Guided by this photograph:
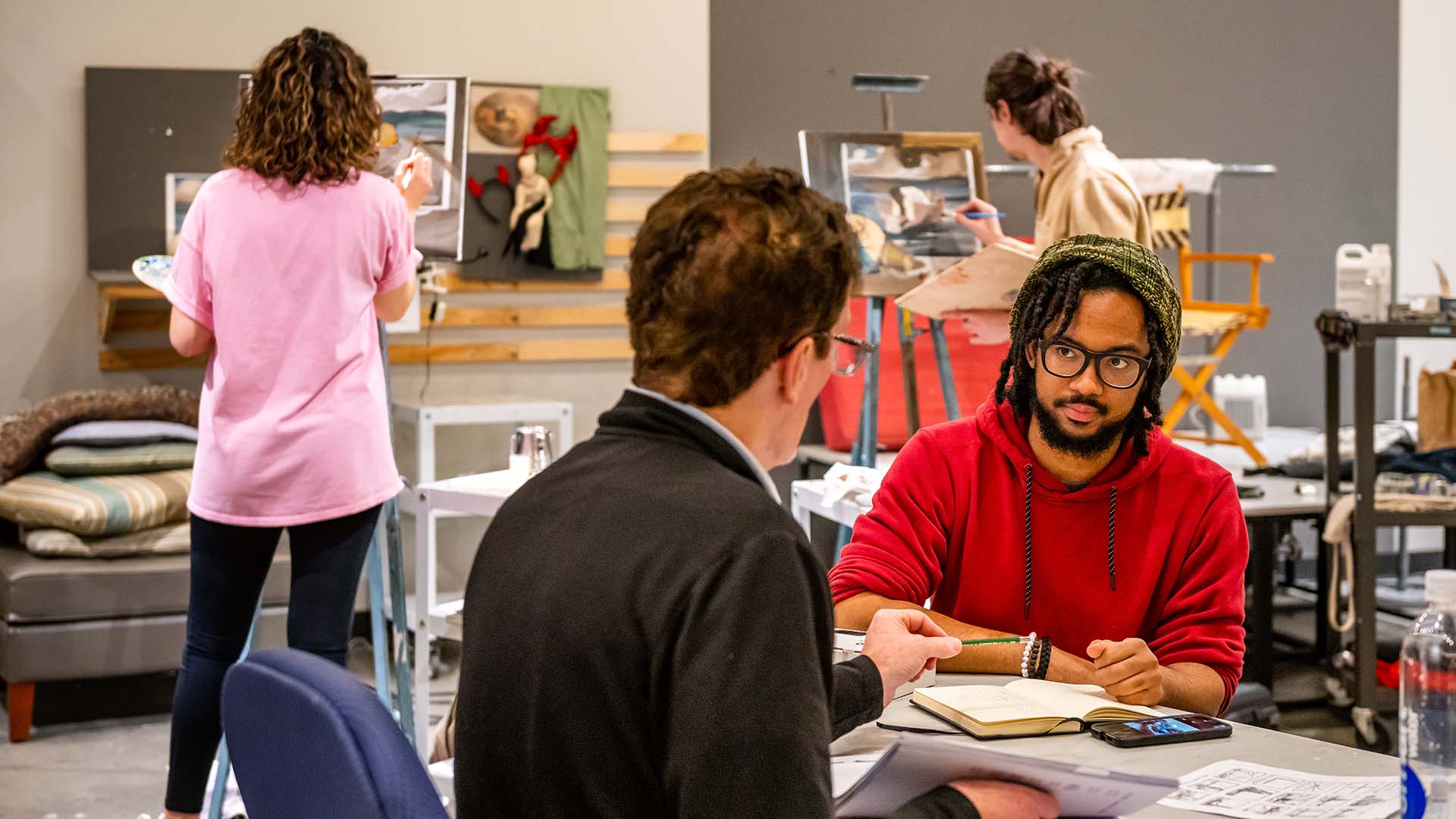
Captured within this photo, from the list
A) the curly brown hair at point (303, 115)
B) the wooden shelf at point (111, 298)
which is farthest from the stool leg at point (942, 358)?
the wooden shelf at point (111, 298)

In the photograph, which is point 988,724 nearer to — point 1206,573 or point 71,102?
point 1206,573

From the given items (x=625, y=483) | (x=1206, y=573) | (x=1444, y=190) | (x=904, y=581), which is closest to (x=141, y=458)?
(x=904, y=581)

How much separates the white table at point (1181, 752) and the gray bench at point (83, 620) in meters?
2.90

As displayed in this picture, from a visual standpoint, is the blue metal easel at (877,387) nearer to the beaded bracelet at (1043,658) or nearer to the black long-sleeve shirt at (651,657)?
the beaded bracelet at (1043,658)

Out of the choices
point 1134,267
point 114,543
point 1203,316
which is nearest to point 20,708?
point 114,543

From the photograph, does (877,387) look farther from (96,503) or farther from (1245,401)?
(1245,401)

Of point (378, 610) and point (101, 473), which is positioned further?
point (101, 473)

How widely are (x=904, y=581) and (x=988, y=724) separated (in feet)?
1.51

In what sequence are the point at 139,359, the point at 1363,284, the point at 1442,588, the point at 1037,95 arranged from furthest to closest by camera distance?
the point at 139,359 < the point at 1363,284 < the point at 1037,95 < the point at 1442,588

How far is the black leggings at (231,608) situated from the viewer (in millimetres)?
2693

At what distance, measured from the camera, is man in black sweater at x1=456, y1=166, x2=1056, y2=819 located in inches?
38.8

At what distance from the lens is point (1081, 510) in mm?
1996

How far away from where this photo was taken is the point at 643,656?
3.31 ft

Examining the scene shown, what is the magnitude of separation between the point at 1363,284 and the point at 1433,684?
3701mm
